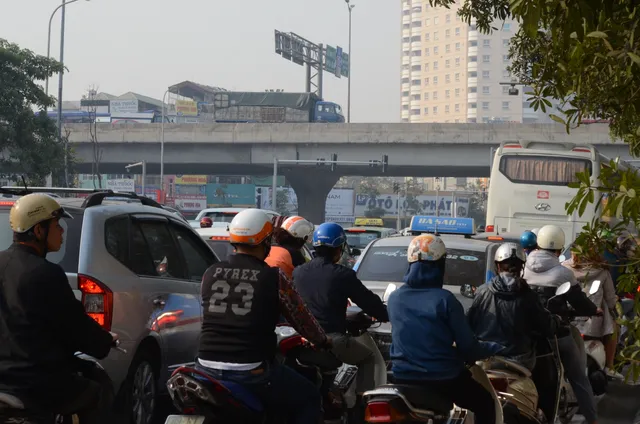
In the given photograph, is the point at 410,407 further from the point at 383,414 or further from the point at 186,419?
the point at 186,419

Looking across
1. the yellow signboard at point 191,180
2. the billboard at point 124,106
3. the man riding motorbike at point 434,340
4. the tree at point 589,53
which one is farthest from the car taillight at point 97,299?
the billboard at point 124,106

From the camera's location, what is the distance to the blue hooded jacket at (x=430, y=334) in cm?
561

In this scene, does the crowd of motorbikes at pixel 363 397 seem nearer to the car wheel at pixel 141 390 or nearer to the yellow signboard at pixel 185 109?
the car wheel at pixel 141 390

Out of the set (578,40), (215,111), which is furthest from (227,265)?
(215,111)

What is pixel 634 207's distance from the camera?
3531 mm

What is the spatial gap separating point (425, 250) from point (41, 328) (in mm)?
2057

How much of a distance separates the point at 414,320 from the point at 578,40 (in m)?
2.25

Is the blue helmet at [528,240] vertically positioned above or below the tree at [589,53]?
below

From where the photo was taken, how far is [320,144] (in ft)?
200

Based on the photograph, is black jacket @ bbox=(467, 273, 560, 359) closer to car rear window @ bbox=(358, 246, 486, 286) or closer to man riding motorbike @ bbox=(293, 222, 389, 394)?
man riding motorbike @ bbox=(293, 222, 389, 394)

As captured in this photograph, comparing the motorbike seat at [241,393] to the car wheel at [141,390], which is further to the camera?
the car wheel at [141,390]

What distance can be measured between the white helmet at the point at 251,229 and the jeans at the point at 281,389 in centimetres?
60

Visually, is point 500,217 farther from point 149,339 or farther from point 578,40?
point 578,40

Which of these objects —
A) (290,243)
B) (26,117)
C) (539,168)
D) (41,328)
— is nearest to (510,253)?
(290,243)
